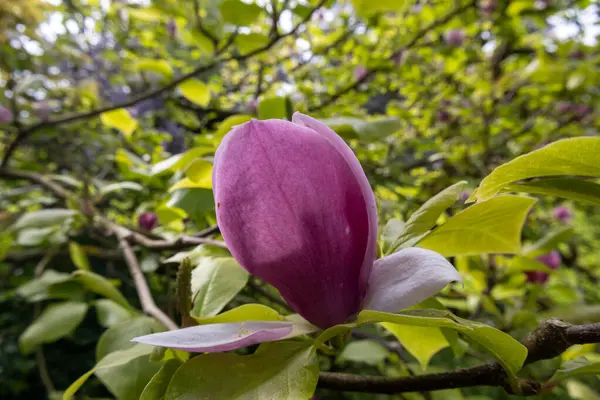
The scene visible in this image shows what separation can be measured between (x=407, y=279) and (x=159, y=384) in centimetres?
17

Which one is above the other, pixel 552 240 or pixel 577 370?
pixel 577 370

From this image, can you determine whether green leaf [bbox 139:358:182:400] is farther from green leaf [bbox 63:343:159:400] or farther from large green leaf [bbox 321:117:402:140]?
large green leaf [bbox 321:117:402:140]

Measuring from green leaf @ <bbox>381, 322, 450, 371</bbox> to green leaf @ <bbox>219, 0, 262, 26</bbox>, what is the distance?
58 centimetres

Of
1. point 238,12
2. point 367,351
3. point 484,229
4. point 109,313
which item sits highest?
point 238,12

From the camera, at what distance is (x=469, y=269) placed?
971mm

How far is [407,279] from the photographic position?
10.0 inches

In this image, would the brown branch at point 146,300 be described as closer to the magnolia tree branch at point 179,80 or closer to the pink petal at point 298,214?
the pink petal at point 298,214

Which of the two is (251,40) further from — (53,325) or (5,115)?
(5,115)

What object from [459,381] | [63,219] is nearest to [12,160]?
[63,219]

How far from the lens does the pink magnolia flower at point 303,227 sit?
27 centimetres

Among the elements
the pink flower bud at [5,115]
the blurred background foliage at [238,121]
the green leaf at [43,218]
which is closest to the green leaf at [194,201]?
the blurred background foliage at [238,121]

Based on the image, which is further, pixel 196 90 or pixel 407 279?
pixel 196 90

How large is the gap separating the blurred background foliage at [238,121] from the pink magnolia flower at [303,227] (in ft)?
0.56

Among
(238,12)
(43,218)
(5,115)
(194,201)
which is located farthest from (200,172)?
(5,115)
